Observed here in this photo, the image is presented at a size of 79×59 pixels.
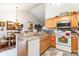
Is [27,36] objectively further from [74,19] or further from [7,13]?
[74,19]

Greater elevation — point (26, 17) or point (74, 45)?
point (26, 17)

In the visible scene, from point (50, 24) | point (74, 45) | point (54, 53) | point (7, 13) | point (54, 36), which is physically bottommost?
point (54, 53)

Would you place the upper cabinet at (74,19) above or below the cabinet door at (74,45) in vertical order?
above

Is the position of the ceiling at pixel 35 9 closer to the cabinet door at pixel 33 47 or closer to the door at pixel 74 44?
the cabinet door at pixel 33 47

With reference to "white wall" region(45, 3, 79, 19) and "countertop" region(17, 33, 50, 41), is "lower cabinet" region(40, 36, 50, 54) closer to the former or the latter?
"countertop" region(17, 33, 50, 41)

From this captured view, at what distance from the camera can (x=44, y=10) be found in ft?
5.96

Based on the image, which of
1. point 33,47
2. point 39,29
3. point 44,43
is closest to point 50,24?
point 39,29

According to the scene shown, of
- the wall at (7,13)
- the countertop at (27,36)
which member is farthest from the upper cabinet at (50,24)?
the wall at (7,13)

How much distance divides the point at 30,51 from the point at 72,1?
90 centimetres

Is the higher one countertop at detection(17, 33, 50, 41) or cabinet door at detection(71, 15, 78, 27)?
cabinet door at detection(71, 15, 78, 27)

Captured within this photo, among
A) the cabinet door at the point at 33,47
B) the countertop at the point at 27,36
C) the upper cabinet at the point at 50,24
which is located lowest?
the cabinet door at the point at 33,47

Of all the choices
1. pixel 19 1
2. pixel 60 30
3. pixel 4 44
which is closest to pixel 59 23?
pixel 60 30

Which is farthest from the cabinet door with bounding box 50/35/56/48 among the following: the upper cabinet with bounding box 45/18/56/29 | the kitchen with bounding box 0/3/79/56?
the upper cabinet with bounding box 45/18/56/29

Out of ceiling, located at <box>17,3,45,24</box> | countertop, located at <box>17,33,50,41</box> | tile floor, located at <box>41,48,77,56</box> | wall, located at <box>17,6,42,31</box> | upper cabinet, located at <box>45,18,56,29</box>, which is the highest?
ceiling, located at <box>17,3,45,24</box>
